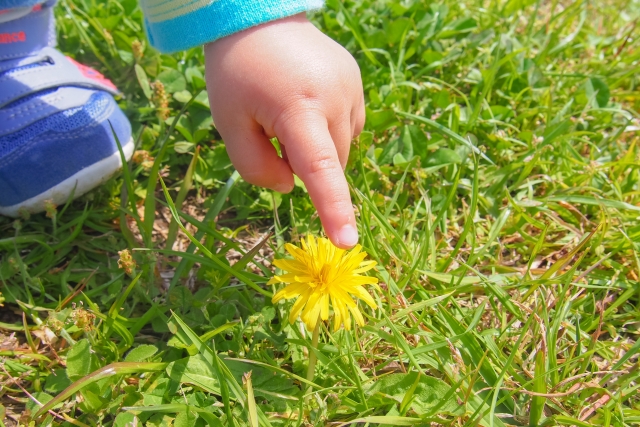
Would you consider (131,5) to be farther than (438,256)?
Yes

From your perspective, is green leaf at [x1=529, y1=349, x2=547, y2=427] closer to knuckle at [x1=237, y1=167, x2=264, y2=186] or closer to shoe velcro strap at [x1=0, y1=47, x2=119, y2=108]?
knuckle at [x1=237, y1=167, x2=264, y2=186]

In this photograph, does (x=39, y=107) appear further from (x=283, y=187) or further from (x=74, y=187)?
(x=283, y=187)

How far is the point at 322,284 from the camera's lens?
1.07m

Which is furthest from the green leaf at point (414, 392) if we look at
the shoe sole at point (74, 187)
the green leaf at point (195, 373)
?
the shoe sole at point (74, 187)

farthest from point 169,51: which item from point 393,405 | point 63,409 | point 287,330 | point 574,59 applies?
point 574,59

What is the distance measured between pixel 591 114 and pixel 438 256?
91cm

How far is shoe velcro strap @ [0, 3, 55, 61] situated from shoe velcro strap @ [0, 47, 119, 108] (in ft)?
0.10

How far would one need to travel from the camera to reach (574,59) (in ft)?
7.58

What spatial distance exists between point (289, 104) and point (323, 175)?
0.52 feet

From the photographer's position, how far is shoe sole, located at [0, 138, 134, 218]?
5.08ft

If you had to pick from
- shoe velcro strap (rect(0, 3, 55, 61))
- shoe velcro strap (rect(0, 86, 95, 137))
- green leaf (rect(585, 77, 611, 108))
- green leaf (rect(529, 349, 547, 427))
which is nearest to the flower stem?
green leaf (rect(529, 349, 547, 427))

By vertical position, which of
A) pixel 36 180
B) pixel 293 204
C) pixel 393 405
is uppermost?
pixel 36 180

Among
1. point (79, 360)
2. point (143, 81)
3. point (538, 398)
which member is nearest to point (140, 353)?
point (79, 360)

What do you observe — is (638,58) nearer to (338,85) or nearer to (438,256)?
(438,256)
